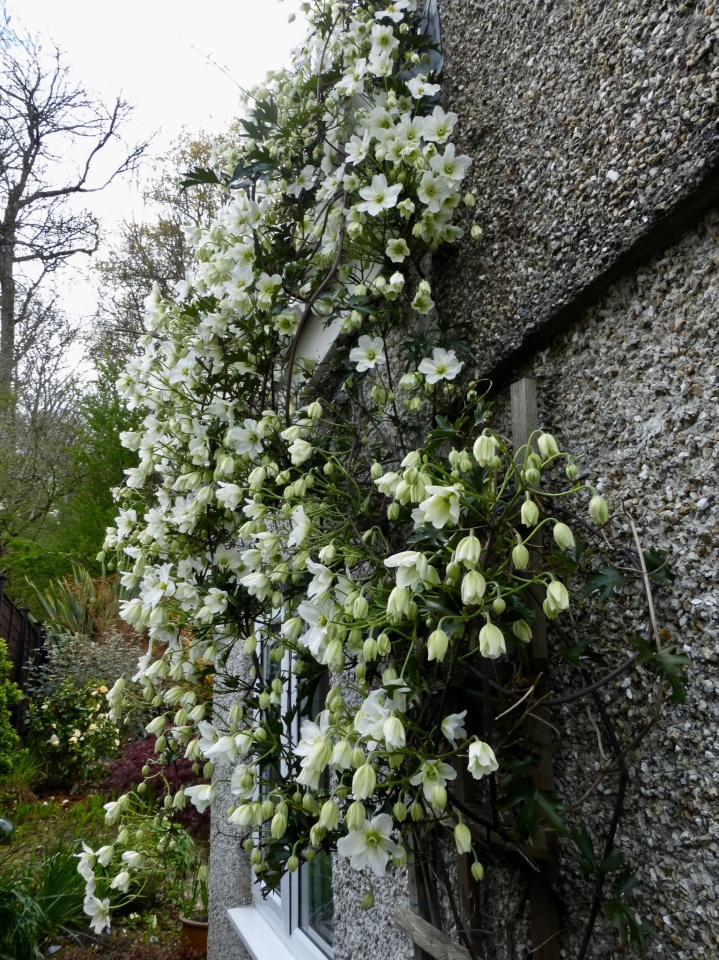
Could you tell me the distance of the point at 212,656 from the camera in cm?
181

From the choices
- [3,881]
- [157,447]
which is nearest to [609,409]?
[157,447]

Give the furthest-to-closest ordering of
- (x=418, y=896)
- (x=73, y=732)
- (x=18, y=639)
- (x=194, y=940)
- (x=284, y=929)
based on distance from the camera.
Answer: (x=18, y=639)
(x=73, y=732)
(x=194, y=940)
(x=284, y=929)
(x=418, y=896)

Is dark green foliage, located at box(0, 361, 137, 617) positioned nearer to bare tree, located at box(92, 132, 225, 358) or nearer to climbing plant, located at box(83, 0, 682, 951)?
bare tree, located at box(92, 132, 225, 358)

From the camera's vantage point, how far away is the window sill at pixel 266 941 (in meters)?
2.77

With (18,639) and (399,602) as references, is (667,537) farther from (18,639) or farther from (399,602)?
(18,639)

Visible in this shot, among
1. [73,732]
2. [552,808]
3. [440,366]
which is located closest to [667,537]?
[552,808]

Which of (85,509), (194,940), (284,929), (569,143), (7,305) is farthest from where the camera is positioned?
(7,305)

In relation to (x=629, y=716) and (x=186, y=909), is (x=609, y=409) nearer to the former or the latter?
(x=629, y=716)

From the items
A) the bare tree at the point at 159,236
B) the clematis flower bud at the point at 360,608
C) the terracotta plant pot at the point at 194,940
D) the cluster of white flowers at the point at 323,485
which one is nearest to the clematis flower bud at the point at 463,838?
the cluster of white flowers at the point at 323,485

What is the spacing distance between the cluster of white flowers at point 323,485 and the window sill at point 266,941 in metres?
1.23

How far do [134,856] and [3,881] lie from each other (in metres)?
2.76

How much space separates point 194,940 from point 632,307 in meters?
4.69

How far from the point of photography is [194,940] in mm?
4371

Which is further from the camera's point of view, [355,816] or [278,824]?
[278,824]
